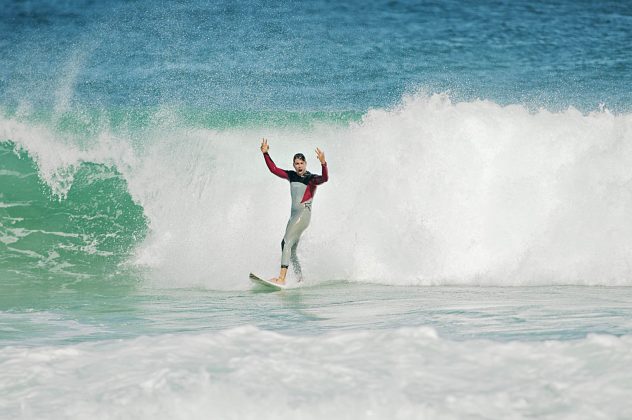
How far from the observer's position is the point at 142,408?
19.0 ft

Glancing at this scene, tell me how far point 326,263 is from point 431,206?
1.91 meters

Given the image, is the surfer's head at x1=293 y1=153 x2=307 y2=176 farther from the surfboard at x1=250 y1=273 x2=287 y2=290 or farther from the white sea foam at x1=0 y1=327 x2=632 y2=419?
the white sea foam at x1=0 y1=327 x2=632 y2=419

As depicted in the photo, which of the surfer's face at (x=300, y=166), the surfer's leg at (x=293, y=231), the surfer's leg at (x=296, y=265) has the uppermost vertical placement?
the surfer's face at (x=300, y=166)

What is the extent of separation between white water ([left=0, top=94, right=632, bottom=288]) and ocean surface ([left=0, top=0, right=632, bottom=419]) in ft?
0.12

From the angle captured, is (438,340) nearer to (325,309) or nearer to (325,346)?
(325,346)

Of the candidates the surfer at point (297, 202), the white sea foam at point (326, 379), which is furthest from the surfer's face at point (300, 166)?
the white sea foam at point (326, 379)

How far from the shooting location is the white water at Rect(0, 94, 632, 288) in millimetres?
12094

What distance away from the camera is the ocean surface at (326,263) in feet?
19.7

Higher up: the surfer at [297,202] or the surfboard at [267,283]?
the surfer at [297,202]

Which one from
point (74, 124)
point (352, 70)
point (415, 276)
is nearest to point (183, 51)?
point (352, 70)

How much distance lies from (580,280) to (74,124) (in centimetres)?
1132

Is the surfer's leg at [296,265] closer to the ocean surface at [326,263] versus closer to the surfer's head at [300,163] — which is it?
the ocean surface at [326,263]

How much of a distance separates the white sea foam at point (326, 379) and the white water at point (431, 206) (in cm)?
482

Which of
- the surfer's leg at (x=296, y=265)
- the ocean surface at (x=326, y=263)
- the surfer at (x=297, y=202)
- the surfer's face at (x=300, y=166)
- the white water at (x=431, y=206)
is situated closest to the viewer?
the ocean surface at (x=326, y=263)
